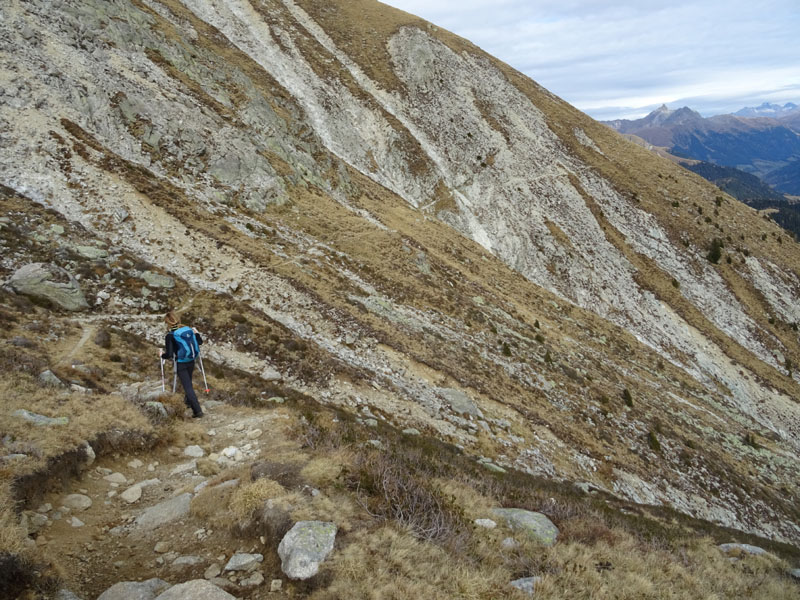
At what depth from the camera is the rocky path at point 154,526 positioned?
6.54 meters

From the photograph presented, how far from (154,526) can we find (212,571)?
1.99 m

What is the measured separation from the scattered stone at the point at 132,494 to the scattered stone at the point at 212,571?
10.1ft

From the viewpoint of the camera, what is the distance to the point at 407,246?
37.5 m

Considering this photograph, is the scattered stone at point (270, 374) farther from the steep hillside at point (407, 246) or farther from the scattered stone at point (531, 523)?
the scattered stone at point (531, 523)

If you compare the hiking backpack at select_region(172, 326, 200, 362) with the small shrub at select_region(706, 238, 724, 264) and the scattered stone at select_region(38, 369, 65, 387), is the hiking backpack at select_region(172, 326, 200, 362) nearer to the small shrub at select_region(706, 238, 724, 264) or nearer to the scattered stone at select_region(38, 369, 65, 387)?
the scattered stone at select_region(38, 369, 65, 387)

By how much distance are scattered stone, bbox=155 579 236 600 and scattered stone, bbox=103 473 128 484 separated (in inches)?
165

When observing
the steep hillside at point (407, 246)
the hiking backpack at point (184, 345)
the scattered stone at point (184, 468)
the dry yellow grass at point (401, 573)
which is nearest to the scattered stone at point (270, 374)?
the steep hillside at point (407, 246)

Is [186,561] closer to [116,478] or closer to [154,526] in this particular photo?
[154,526]

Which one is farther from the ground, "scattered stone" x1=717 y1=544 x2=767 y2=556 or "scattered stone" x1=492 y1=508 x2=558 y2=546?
"scattered stone" x1=492 y1=508 x2=558 y2=546

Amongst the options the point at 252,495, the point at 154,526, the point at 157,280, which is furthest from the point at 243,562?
the point at 157,280

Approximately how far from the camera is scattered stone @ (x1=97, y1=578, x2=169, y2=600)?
5895mm

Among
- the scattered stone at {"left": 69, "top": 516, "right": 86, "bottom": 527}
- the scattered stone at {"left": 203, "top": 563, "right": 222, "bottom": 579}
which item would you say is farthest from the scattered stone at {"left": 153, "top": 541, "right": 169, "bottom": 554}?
the scattered stone at {"left": 69, "top": 516, "right": 86, "bottom": 527}

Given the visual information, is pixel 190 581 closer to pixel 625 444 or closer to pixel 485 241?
pixel 625 444

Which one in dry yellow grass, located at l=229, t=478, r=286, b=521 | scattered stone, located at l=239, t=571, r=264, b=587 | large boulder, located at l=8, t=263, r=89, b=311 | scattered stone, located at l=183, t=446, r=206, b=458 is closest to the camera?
scattered stone, located at l=239, t=571, r=264, b=587
